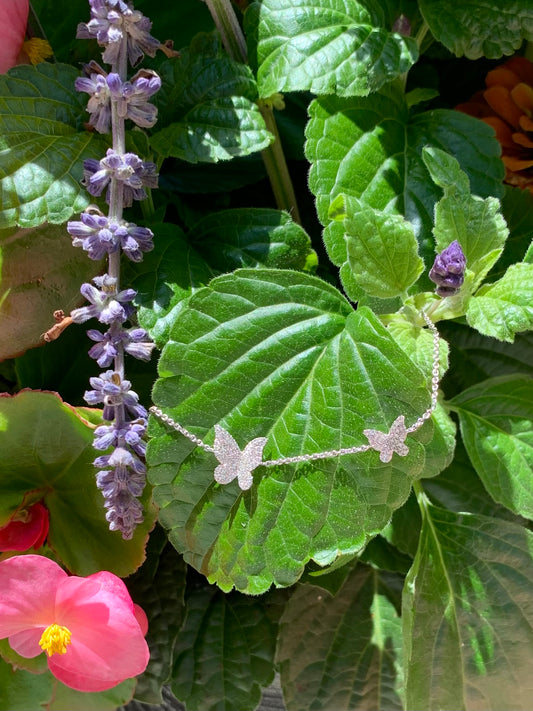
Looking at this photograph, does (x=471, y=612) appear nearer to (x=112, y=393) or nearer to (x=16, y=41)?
(x=112, y=393)

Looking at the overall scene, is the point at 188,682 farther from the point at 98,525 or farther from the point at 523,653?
the point at 523,653

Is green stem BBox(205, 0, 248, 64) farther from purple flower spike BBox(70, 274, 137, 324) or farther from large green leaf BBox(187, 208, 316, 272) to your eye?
purple flower spike BBox(70, 274, 137, 324)

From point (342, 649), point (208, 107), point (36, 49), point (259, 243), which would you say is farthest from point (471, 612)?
point (36, 49)

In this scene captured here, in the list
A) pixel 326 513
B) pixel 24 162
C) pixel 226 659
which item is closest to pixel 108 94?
pixel 24 162

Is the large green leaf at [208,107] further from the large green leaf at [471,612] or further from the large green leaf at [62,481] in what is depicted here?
the large green leaf at [471,612]

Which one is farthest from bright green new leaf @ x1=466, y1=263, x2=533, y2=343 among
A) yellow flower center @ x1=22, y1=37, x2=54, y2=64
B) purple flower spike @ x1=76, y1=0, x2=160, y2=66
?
yellow flower center @ x1=22, y1=37, x2=54, y2=64

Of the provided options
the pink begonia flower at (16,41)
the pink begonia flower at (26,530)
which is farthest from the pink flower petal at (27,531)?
the pink begonia flower at (16,41)

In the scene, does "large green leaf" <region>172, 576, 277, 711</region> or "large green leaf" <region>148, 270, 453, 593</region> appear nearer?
"large green leaf" <region>148, 270, 453, 593</region>
